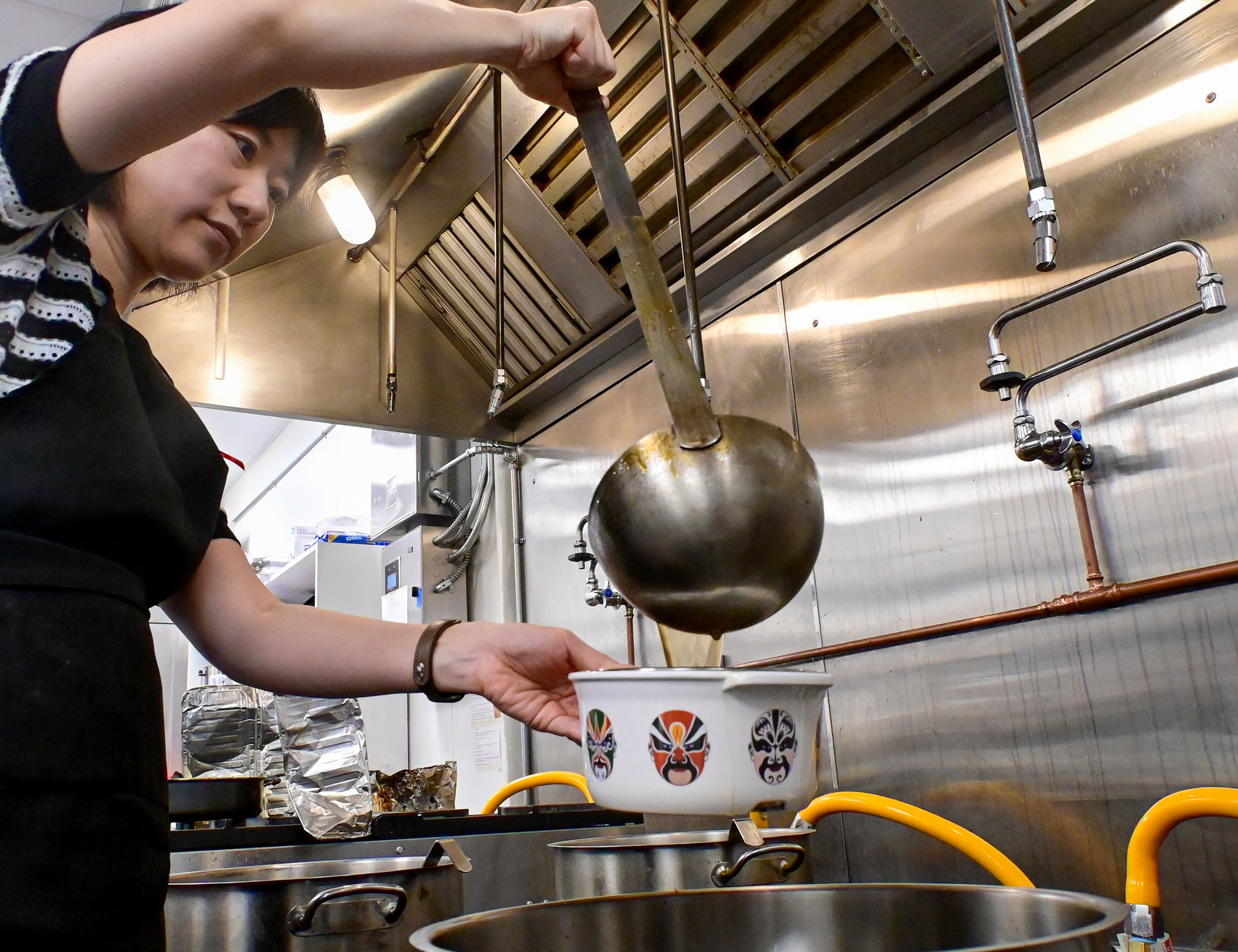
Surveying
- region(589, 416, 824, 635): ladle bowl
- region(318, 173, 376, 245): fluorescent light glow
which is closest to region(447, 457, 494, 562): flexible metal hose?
region(318, 173, 376, 245): fluorescent light glow

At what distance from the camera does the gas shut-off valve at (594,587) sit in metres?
2.20

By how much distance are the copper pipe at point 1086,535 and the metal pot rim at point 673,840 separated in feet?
1.62

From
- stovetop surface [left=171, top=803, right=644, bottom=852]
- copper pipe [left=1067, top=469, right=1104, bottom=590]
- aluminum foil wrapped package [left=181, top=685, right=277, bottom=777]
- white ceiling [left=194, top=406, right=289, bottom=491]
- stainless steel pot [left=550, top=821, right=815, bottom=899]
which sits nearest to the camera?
stainless steel pot [left=550, top=821, right=815, bottom=899]

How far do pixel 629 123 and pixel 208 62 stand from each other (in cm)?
146

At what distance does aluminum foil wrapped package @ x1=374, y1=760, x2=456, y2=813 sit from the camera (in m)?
1.99

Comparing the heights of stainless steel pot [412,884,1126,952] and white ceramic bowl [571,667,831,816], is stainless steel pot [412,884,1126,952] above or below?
below

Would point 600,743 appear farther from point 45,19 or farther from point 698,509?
point 45,19

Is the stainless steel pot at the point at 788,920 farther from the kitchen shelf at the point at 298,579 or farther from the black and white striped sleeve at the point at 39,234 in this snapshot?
the kitchen shelf at the point at 298,579

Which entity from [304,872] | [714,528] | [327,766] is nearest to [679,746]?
[714,528]

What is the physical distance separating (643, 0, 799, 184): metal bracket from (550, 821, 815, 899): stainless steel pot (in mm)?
1162

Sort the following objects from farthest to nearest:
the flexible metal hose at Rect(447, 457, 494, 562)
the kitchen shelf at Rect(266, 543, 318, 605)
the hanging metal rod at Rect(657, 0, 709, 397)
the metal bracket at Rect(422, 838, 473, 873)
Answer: the kitchen shelf at Rect(266, 543, 318, 605), the flexible metal hose at Rect(447, 457, 494, 562), the metal bracket at Rect(422, 838, 473, 873), the hanging metal rod at Rect(657, 0, 709, 397)

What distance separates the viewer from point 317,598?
3.20m

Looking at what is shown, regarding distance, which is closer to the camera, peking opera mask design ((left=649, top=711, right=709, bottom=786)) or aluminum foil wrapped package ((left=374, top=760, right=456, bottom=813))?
peking opera mask design ((left=649, top=711, right=709, bottom=786))

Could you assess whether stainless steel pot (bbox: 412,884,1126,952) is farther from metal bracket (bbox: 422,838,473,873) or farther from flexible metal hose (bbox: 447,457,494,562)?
flexible metal hose (bbox: 447,457,494,562)
